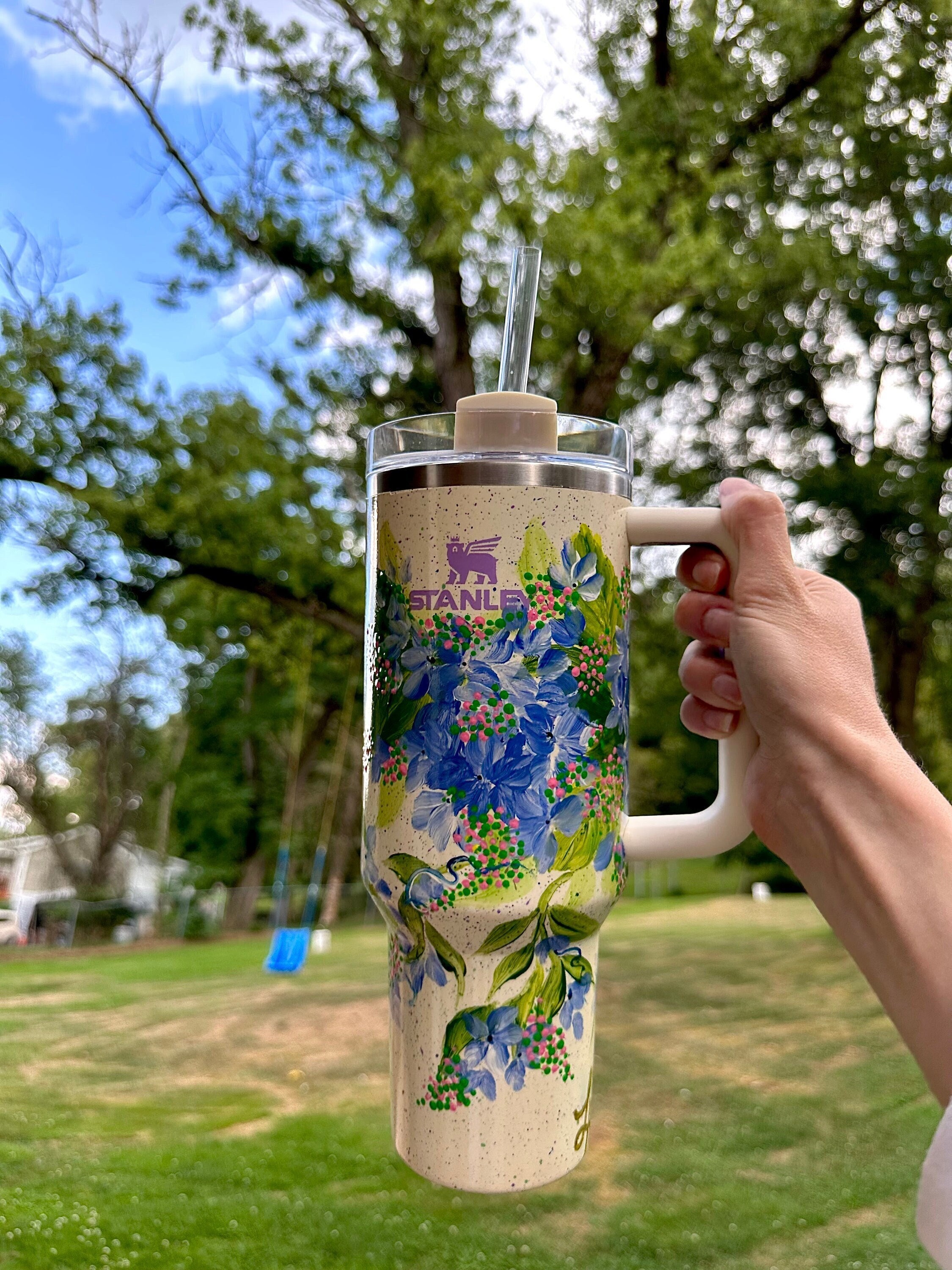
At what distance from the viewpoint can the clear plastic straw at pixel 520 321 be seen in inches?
30.4

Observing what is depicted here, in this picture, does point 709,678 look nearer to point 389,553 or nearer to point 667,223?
point 389,553

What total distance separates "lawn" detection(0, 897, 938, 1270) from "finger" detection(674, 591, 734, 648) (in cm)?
97

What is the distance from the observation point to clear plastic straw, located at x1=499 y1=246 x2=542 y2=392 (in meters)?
0.77

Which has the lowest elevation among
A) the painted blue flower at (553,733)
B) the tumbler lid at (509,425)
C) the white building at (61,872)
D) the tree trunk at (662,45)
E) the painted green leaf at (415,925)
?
the white building at (61,872)

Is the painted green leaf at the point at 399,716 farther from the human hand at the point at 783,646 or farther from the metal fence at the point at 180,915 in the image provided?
the metal fence at the point at 180,915

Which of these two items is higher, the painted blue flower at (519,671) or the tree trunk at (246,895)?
the painted blue flower at (519,671)

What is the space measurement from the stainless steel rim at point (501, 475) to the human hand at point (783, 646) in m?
0.13

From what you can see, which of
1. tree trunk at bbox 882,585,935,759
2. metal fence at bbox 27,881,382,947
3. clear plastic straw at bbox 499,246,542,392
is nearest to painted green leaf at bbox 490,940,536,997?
clear plastic straw at bbox 499,246,542,392

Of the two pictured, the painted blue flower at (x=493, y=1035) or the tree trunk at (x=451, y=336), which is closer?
the painted blue flower at (x=493, y=1035)

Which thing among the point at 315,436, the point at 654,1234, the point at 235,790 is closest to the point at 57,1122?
the point at 654,1234

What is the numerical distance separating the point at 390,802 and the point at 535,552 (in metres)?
0.22

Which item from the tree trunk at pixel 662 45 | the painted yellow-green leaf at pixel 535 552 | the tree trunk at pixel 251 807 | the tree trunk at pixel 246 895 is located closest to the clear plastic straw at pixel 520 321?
the painted yellow-green leaf at pixel 535 552

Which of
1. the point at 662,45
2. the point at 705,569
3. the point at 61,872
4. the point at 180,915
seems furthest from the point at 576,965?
the point at 61,872

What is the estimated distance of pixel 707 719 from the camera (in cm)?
Result: 90
